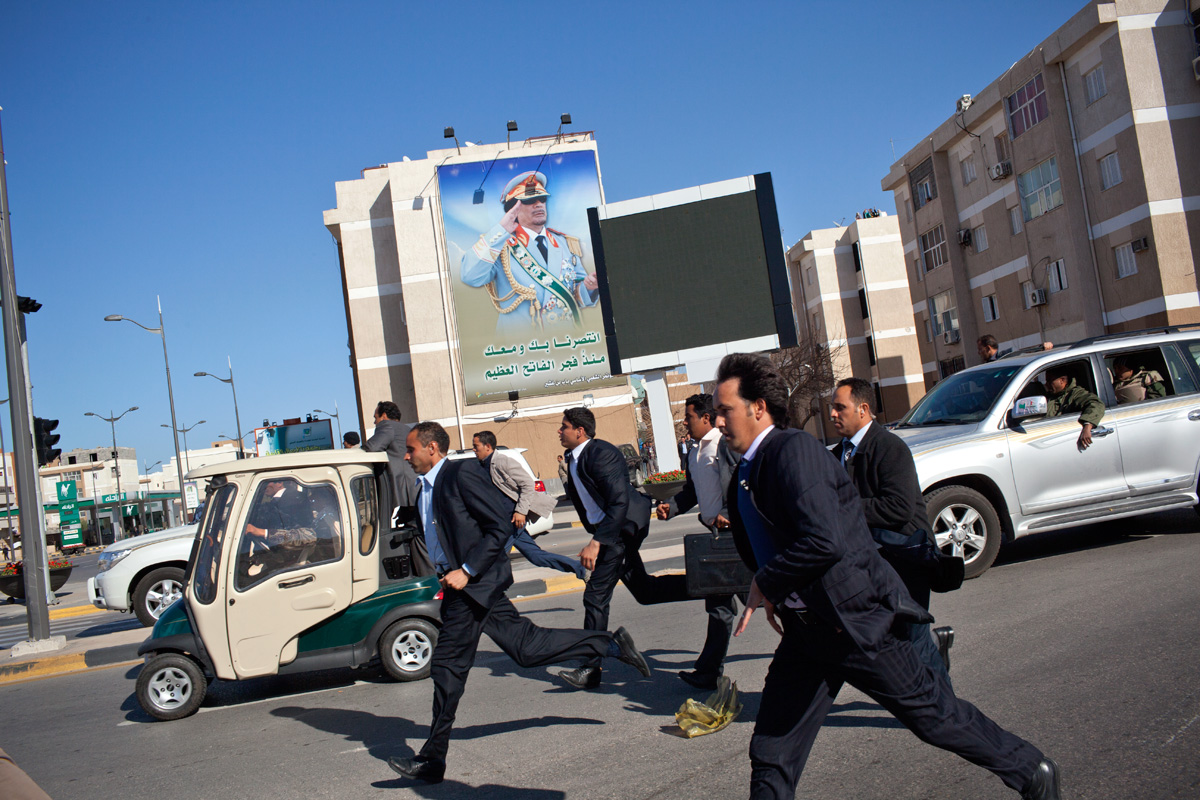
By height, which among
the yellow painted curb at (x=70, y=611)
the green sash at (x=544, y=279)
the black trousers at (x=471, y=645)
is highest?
the green sash at (x=544, y=279)

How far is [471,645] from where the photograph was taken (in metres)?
4.58

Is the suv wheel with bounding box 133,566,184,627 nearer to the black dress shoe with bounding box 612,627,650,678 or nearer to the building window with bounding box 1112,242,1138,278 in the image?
the black dress shoe with bounding box 612,627,650,678

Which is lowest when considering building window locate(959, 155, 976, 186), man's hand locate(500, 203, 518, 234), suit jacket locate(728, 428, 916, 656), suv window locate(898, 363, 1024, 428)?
suit jacket locate(728, 428, 916, 656)

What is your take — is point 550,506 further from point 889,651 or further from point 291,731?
point 889,651

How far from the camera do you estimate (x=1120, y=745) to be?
12.6ft

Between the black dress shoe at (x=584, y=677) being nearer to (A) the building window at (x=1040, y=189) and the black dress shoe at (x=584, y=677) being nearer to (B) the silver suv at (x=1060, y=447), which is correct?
(B) the silver suv at (x=1060, y=447)

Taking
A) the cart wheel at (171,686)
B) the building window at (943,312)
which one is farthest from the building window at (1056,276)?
the cart wheel at (171,686)

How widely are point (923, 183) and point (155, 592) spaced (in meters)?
37.9

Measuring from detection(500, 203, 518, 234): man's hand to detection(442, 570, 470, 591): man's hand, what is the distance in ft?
123

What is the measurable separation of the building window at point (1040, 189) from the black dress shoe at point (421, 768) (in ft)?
104

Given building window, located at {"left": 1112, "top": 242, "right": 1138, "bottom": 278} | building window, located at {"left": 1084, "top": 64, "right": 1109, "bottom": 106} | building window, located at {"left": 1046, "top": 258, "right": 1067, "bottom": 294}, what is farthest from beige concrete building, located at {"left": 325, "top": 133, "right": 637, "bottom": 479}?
building window, located at {"left": 1084, "top": 64, "right": 1109, "bottom": 106}

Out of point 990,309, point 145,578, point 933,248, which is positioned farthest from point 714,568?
point 933,248

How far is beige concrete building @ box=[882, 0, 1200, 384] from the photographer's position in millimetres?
26453

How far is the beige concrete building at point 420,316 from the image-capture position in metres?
41.8
